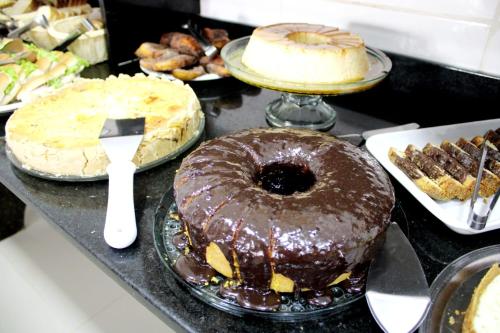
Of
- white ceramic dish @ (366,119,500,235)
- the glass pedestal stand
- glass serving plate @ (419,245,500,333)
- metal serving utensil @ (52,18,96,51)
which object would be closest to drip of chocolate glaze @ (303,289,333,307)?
glass serving plate @ (419,245,500,333)

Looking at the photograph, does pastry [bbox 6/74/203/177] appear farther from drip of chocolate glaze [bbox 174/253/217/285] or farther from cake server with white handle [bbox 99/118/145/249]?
drip of chocolate glaze [bbox 174/253/217/285]

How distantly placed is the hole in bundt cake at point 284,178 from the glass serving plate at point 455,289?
0.30 meters

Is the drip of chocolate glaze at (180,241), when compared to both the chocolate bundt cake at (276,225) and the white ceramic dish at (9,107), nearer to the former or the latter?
the chocolate bundt cake at (276,225)

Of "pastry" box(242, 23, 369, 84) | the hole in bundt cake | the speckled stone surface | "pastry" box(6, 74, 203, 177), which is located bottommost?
the speckled stone surface

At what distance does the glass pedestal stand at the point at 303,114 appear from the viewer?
1.32m

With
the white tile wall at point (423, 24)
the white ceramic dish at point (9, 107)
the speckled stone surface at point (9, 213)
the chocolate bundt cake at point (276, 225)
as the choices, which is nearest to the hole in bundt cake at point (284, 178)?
the chocolate bundt cake at point (276, 225)

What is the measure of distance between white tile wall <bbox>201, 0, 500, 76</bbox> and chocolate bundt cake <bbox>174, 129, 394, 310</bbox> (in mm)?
631

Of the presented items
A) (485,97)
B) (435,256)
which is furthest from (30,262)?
(485,97)

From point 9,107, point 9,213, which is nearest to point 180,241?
point 9,107

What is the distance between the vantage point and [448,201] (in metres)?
0.94

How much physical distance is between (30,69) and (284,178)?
3.62 feet

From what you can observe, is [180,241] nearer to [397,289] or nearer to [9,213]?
[397,289]

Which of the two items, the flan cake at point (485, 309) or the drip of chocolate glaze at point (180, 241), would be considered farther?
the drip of chocolate glaze at point (180, 241)

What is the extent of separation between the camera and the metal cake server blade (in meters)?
0.64
